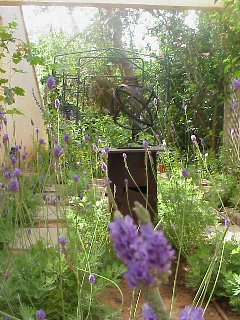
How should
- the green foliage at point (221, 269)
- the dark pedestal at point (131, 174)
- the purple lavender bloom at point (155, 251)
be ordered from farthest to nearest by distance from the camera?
the dark pedestal at point (131, 174), the green foliage at point (221, 269), the purple lavender bloom at point (155, 251)

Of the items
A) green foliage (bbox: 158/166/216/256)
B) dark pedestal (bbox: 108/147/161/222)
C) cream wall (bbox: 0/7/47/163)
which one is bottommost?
green foliage (bbox: 158/166/216/256)

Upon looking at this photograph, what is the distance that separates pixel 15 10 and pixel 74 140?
6.27 ft

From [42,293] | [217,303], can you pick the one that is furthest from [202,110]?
[42,293]

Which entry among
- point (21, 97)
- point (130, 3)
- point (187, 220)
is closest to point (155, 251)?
point (187, 220)

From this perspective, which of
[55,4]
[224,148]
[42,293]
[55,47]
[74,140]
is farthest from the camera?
[55,47]

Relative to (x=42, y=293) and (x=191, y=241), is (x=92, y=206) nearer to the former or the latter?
(x=191, y=241)

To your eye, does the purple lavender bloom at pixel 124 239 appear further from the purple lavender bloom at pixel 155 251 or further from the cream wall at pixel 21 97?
the cream wall at pixel 21 97

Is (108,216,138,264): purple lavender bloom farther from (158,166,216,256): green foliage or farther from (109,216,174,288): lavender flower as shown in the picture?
(158,166,216,256): green foliage

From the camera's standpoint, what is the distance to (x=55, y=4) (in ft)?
17.6

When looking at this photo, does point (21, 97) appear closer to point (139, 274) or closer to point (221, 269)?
point (221, 269)

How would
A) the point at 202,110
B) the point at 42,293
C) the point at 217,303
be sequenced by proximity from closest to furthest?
1. the point at 42,293
2. the point at 217,303
3. the point at 202,110

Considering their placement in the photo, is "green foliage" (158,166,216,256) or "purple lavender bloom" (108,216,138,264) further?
"green foliage" (158,166,216,256)

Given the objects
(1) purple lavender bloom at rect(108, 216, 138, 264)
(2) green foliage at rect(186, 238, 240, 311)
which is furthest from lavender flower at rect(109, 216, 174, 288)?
(2) green foliage at rect(186, 238, 240, 311)

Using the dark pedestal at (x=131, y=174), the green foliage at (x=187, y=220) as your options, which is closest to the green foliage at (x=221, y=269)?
the green foliage at (x=187, y=220)
